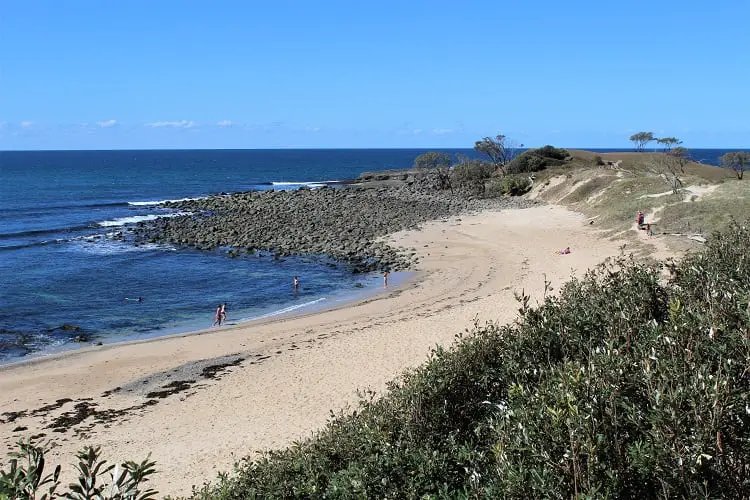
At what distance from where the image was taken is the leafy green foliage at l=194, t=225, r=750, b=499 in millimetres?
6391

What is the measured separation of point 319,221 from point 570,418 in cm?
5165

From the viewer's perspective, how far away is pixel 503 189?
6969cm

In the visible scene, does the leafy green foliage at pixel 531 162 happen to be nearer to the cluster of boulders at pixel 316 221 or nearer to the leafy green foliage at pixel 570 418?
the cluster of boulders at pixel 316 221

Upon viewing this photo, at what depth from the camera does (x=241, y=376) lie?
21266 millimetres

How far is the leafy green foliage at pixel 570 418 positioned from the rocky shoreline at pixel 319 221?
28.4 m

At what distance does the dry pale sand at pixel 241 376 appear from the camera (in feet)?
53.3

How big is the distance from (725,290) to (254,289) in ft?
95.3

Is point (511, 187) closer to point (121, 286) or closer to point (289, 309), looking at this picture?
point (289, 309)

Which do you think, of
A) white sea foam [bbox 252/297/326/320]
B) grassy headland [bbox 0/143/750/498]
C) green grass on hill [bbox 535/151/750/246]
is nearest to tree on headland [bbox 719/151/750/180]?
green grass on hill [bbox 535/151/750/246]

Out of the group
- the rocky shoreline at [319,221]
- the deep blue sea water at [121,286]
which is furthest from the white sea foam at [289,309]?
the rocky shoreline at [319,221]

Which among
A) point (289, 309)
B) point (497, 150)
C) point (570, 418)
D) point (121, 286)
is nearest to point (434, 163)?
point (497, 150)

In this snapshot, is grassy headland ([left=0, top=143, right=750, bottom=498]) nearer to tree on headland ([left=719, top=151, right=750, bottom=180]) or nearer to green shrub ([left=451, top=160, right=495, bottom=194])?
tree on headland ([left=719, top=151, right=750, bottom=180])

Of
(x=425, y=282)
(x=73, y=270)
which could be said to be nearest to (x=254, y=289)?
(x=425, y=282)

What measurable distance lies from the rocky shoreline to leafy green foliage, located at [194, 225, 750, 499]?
2838cm
